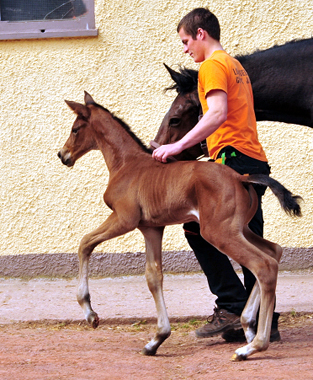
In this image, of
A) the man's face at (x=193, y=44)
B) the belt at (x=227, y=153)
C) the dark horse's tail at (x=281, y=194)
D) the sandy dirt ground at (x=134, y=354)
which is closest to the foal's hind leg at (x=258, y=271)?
the sandy dirt ground at (x=134, y=354)

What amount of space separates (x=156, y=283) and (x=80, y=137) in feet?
3.77

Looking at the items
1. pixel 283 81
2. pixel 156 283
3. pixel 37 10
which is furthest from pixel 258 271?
pixel 37 10

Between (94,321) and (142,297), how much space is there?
182cm

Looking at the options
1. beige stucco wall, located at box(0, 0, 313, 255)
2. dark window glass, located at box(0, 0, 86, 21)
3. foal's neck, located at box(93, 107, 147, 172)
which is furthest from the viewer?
dark window glass, located at box(0, 0, 86, 21)

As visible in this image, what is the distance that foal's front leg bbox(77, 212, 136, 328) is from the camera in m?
3.45

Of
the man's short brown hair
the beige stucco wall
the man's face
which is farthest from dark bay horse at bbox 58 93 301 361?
the beige stucco wall

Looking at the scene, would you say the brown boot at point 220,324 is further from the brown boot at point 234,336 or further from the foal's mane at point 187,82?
the foal's mane at point 187,82

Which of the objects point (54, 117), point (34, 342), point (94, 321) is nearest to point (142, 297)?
point (34, 342)

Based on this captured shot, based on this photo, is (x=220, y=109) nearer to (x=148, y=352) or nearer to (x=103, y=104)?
(x=148, y=352)

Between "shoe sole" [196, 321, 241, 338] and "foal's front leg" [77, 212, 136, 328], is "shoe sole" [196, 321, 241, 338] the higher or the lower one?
the lower one

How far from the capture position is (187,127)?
153 inches

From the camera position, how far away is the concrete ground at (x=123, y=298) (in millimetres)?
4715

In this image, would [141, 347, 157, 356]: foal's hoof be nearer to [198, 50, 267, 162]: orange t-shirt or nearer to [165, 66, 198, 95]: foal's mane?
[198, 50, 267, 162]: orange t-shirt

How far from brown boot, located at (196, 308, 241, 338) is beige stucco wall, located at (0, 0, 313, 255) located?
6.54 feet
